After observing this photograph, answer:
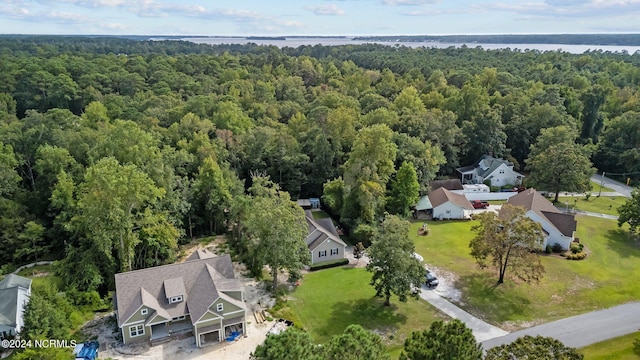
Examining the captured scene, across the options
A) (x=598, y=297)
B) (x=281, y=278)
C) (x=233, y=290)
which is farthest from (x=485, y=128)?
(x=233, y=290)

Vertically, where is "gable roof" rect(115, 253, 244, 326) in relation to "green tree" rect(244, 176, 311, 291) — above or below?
below

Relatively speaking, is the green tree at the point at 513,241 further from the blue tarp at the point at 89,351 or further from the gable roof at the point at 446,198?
the blue tarp at the point at 89,351

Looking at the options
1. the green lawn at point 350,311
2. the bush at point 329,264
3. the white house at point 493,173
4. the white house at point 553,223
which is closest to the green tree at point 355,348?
the green lawn at point 350,311

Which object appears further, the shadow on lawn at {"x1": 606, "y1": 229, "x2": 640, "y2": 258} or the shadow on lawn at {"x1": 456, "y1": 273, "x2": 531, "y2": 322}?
the shadow on lawn at {"x1": 606, "y1": 229, "x2": 640, "y2": 258}

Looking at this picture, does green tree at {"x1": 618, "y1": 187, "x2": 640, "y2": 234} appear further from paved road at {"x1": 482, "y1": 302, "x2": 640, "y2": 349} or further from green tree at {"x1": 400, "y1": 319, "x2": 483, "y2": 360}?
green tree at {"x1": 400, "y1": 319, "x2": 483, "y2": 360}

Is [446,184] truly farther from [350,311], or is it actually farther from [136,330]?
[136,330]

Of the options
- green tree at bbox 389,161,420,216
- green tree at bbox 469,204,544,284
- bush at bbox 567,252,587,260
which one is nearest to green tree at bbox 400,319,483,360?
green tree at bbox 469,204,544,284

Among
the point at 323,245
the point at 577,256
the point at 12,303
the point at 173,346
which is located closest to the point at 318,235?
the point at 323,245
